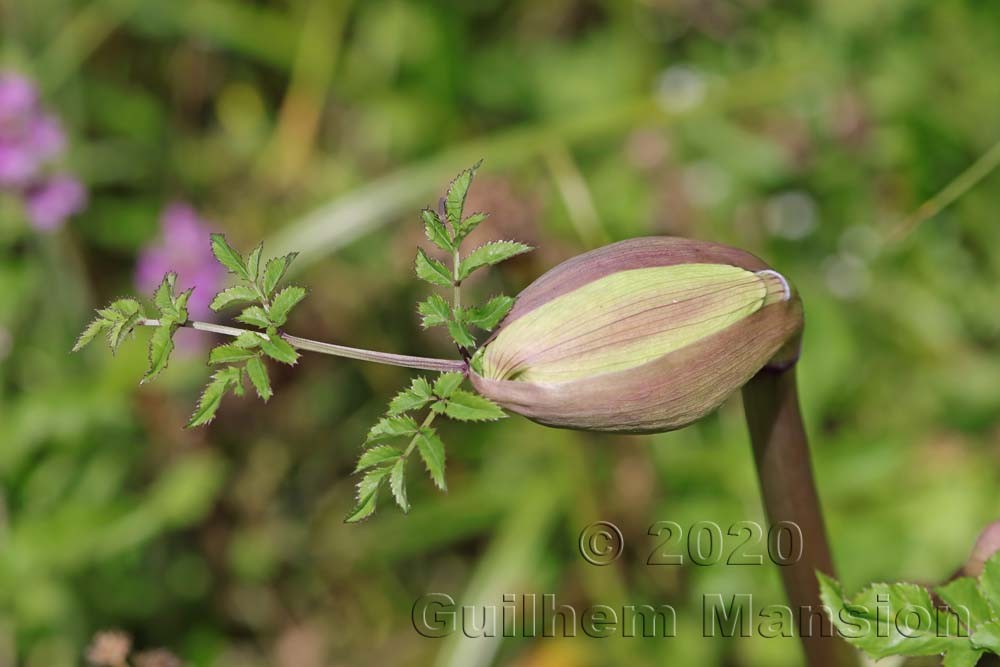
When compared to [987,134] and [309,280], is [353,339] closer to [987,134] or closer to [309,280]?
[309,280]

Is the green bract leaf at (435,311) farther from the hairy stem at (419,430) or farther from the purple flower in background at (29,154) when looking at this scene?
the purple flower in background at (29,154)

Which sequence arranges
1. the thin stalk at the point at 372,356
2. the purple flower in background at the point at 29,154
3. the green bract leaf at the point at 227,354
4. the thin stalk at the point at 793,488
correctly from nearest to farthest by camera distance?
the thin stalk at the point at 372,356, the green bract leaf at the point at 227,354, the thin stalk at the point at 793,488, the purple flower in background at the point at 29,154

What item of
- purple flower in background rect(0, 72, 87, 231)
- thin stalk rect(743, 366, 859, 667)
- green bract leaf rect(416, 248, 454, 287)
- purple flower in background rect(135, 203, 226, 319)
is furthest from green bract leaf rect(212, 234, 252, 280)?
purple flower in background rect(135, 203, 226, 319)

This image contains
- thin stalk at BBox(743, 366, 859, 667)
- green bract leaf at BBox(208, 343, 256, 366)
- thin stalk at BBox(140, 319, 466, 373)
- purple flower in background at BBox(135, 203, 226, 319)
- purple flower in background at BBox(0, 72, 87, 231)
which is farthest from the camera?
purple flower in background at BBox(135, 203, 226, 319)

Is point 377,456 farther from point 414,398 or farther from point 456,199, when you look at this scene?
point 456,199

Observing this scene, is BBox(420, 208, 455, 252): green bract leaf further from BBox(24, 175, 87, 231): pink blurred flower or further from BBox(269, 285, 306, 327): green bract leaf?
BBox(24, 175, 87, 231): pink blurred flower

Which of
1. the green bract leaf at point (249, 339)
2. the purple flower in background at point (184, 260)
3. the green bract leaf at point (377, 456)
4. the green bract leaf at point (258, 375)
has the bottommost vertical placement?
the green bract leaf at point (377, 456)

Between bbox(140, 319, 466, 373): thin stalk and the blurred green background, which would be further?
the blurred green background

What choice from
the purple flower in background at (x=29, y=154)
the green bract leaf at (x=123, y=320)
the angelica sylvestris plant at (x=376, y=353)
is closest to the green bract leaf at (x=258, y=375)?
the angelica sylvestris plant at (x=376, y=353)
